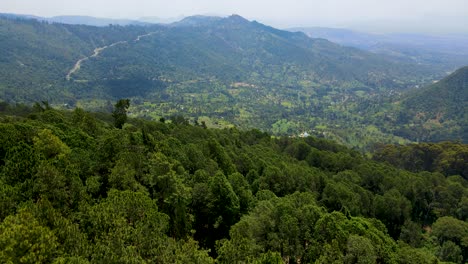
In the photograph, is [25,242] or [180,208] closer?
[25,242]

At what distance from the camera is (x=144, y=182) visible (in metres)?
31.8

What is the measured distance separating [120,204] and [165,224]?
11.0ft

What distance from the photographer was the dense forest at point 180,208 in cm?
1945

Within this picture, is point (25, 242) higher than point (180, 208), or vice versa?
point (25, 242)

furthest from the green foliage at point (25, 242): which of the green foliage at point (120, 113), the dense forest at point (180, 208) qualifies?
the green foliage at point (120, 113)

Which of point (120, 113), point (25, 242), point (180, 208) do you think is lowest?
point (180, 208)

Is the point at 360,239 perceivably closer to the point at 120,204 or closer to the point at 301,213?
the point at 301,213

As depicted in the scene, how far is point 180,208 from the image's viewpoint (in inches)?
1174

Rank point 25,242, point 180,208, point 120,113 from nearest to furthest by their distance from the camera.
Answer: point 25,242, point 180,208, point 120,113

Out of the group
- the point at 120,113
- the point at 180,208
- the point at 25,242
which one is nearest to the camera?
the point at 25,242

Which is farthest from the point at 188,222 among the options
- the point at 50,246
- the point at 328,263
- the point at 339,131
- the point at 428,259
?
the point at 339,131

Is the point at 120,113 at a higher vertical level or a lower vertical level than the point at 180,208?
higher

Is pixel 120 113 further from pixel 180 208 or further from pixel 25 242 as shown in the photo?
pixel 25 242

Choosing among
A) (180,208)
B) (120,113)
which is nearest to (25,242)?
(180,208)
